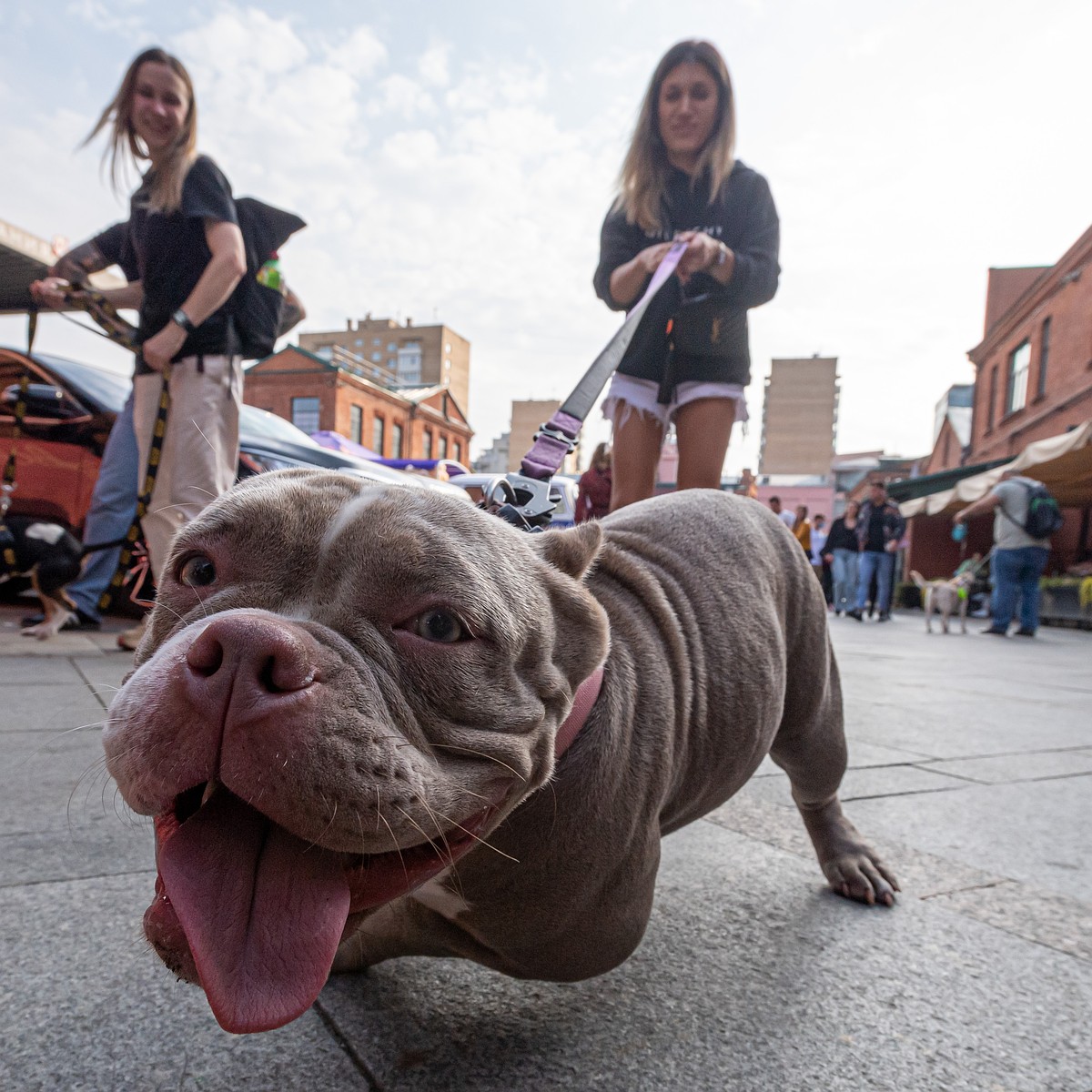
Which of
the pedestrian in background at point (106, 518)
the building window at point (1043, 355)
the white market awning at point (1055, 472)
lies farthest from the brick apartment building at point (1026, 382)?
the pedestrian in background at point (106, 518)

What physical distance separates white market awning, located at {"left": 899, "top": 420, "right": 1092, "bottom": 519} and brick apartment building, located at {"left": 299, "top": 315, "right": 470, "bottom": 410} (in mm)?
70498

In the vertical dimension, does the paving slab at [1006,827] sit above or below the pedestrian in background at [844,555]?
below

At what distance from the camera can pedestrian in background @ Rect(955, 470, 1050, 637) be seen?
10875 millimetres

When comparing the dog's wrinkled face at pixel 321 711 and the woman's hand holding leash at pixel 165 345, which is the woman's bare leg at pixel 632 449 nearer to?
the dog's wrinkled face at pixel 321 711

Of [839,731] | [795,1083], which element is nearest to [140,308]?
[839,731]

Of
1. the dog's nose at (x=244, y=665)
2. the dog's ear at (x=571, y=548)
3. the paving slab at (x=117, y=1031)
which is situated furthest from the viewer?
the dog's ear at (x=571, y=548)

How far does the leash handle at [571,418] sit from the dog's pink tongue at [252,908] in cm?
111

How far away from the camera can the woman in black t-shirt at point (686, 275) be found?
301 centimetres

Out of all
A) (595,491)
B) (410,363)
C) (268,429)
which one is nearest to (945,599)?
Answer: (595,491)

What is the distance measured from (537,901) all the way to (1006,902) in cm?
130

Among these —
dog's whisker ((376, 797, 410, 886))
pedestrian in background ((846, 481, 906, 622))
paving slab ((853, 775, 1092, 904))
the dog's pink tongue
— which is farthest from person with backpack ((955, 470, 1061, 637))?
the dog's pink tongue

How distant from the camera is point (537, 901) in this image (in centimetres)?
129

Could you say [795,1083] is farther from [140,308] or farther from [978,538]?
[978,538]

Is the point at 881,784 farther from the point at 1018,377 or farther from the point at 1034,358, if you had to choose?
the point at 1018,377
